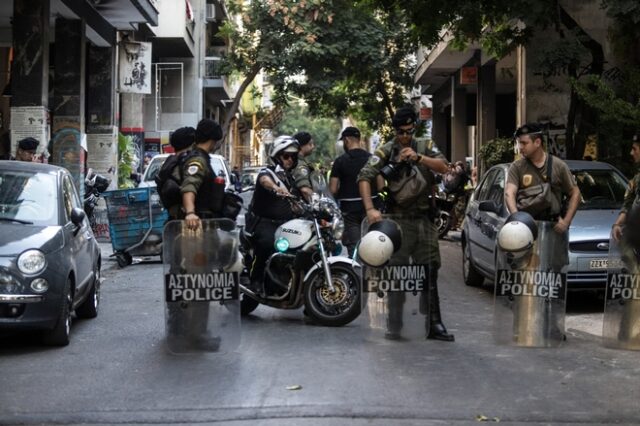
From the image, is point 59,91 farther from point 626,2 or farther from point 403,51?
point 403,51

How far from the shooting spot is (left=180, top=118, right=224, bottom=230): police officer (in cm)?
806

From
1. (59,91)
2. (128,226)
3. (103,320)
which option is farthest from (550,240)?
(59,91)

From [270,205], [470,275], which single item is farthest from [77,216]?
[470,275]

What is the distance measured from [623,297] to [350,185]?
147 inches

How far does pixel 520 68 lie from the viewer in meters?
20.8

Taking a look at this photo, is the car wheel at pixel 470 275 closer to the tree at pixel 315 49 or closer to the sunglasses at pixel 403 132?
the sunglasses at pixel 403 132

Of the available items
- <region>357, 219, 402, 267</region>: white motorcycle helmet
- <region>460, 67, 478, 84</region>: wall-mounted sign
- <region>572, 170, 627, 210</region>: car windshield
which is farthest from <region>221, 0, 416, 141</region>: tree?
<region>357, 219, 402, 267</region>: white motorcycle helmet

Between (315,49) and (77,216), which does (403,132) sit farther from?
(315,49)

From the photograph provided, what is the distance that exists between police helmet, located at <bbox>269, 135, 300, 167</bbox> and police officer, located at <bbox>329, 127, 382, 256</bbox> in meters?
1.51

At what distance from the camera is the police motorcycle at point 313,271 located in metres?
8.86

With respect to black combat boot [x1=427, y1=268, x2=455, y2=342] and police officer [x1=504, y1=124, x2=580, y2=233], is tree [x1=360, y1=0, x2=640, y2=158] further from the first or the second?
black combat boot [x1=427, y1=268, x2=455, y2=342]

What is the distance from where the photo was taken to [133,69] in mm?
24125

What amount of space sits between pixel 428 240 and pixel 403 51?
2642cm

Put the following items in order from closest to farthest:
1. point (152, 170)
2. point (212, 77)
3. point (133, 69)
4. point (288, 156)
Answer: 1. point (288, 156)
2. point (152, 170)
3. point (133, 69)
4. point (212, 77)
